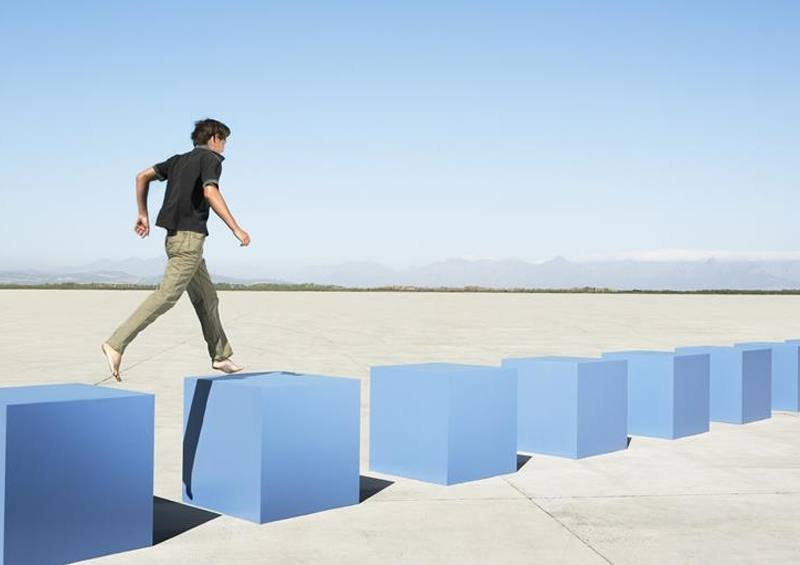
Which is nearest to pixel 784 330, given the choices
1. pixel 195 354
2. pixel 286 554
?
pixel 195 354

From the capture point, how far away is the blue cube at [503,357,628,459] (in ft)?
25.2

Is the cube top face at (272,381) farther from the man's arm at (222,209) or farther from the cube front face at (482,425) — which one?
the cube front face at (482,425)

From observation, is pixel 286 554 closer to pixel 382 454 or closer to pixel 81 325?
pixel 382 454

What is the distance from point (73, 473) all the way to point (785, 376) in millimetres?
8688

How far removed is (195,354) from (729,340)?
10.5 m

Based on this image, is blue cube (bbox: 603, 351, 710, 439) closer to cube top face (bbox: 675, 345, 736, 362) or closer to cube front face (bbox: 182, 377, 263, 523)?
cube top face (bbox: 675, 345, 736, 362)

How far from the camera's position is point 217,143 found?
21.9 feet

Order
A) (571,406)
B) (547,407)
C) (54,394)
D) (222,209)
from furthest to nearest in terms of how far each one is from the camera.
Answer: (547,407)
(571,406)
(222,209)
(54,394)

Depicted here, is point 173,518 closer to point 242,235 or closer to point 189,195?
point 242,235

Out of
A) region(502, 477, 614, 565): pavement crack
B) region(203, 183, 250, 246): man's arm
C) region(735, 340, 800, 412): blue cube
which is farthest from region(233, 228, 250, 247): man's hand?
region(735, 340, 800, 412): blue cube

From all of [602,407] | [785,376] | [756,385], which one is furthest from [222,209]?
[785,376]

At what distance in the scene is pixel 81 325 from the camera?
24.4m

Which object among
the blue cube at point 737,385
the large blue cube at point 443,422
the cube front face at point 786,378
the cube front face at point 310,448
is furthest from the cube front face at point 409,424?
the cube front face at point 786,378

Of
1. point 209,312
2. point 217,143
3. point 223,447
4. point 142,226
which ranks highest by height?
point 217,143
